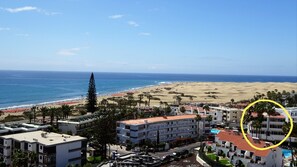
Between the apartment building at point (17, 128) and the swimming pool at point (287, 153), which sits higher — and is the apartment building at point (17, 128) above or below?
above

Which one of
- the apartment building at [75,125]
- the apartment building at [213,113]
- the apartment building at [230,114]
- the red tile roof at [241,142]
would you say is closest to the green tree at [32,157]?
the apartment building at [75,125]

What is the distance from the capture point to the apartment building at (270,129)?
193 ft

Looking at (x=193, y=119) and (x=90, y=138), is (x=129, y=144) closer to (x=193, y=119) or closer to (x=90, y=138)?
(x=90, y=138)

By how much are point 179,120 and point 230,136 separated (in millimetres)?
15403

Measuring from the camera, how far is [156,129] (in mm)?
59875

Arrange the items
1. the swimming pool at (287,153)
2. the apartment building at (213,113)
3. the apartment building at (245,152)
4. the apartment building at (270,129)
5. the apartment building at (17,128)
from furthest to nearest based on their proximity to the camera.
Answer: the apartment building at (213,113)
the apartment building at (270,129)
the swimming pool at (287,153)
the apartment building at (17,128)
the apartment building at (245,152)

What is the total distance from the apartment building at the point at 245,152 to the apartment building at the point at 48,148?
65.0 ft

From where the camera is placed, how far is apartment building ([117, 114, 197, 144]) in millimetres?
57125

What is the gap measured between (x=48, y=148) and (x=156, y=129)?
23.7m

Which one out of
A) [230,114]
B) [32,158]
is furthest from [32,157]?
[230,114]

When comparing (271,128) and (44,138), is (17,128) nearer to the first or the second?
(44,138)

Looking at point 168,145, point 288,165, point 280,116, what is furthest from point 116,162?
point 280,116

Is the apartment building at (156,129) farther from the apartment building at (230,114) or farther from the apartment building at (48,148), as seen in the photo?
the apartment building at (48,148)

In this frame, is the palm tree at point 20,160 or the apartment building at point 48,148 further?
the apartment building at point 48,148
